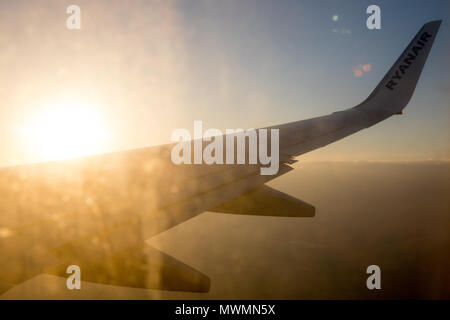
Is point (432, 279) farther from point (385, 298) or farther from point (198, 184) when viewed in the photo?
point (198, 184)

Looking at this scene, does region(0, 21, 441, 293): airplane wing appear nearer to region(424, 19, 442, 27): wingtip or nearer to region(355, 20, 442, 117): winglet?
region(355, 20, 442, 117): winglet

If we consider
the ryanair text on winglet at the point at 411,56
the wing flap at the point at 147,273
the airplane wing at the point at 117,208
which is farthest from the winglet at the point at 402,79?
the wing flap at the point at 147,273

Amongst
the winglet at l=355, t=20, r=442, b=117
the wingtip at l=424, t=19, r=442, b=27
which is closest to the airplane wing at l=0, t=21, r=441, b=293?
the winglet at l=355, t=20, r=442, b=117

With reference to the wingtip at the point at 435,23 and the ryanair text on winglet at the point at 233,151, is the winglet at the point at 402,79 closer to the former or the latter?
the wingtip at the point at 435,23

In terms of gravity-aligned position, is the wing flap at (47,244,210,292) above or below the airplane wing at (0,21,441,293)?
below

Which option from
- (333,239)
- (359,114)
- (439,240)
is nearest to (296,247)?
(333,239)

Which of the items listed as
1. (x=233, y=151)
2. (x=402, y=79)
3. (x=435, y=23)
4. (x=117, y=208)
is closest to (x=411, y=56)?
(x=402, y=79)
